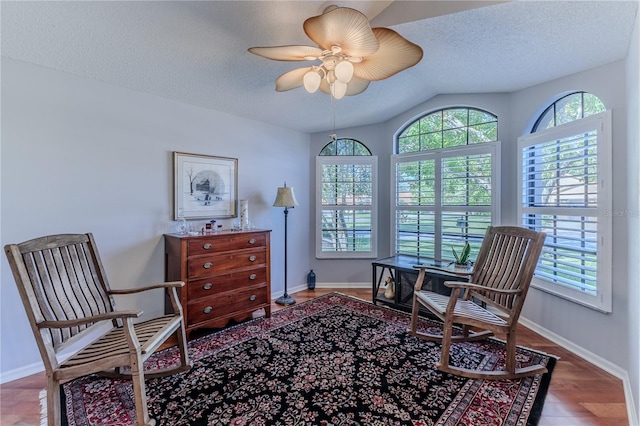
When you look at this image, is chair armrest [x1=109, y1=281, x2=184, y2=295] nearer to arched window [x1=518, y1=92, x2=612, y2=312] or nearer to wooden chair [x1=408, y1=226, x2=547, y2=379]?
wooden chair [x1=408, y1=226, x2=547, y2=379]

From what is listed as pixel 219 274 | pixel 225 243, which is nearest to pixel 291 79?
pixel 225 243

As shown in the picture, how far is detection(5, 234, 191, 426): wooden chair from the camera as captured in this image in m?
1.61

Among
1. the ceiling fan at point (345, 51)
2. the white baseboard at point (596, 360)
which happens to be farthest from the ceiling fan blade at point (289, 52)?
the white baseboard at point (596, 360)

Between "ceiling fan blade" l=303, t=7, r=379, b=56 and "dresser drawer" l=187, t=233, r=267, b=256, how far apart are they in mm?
2037

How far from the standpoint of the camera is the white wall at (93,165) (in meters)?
2.20

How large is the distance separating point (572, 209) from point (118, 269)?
13.8 feet

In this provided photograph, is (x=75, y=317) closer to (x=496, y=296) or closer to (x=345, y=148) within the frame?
(x=496, y=296)

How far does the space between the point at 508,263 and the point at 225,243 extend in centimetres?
264

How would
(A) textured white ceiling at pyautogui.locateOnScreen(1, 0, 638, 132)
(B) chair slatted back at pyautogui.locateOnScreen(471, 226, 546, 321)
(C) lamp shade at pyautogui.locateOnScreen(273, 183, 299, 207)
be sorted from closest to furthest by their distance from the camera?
1. (A) textured white ceiling at pyautogui.locateOnScreen(1, 0, 638, 132)
2. (B) chair slatted back at pyautogui.locateOnScreen(471, 226, 546, 321)
3. (C) lamp shade at pyautogui.locateOnScreen(273, 183, 299, 207)

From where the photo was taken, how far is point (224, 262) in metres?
2.99

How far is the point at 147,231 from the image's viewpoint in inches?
115

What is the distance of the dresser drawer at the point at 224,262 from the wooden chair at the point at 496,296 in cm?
173

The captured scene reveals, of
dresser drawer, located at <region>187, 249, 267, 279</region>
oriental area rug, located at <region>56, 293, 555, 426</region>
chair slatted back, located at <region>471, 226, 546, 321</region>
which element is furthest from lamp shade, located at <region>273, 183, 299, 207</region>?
chair slatted back, located at <region>471, 226, 546, 321</region>

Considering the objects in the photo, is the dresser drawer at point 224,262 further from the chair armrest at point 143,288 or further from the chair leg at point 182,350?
the chair leg at point 182,350
